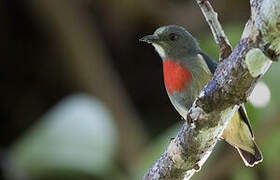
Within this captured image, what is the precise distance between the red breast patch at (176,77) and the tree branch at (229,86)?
692 mm

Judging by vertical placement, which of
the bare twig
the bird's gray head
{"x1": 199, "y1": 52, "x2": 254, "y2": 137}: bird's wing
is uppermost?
the bare twig

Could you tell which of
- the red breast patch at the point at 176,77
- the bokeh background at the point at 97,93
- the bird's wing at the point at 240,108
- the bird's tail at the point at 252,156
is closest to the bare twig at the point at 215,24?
the bird's wing at the point at 240,108

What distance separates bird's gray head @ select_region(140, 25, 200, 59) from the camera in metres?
3.04

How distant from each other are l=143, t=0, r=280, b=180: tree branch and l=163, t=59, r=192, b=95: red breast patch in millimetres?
692

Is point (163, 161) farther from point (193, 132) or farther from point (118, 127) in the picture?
point (118, 127)

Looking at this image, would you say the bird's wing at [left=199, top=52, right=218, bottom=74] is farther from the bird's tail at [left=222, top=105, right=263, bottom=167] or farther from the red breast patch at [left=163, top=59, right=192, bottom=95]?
the bird's tail at [left=222, top=105, right=263, bottom=167]

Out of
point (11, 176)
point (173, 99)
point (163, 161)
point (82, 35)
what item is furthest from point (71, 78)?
point (163, 161)

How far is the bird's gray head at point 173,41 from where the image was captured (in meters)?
3.04

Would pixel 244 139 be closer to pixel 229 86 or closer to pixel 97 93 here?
pixel 229 86

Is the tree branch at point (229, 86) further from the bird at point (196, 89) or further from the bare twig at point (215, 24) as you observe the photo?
the bird at point (196, 89)

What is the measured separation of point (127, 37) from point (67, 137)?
6.00ft

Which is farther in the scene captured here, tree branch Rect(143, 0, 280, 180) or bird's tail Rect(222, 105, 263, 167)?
bird's tail Rect(222, 105, 263, 167)

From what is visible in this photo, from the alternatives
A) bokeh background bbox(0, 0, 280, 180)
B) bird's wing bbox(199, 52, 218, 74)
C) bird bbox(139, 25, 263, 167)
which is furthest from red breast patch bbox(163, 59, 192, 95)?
bokeh background bbox(0, 0, 280, 180)

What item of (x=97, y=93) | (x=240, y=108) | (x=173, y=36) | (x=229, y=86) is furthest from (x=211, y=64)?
(x=97, y=93)
